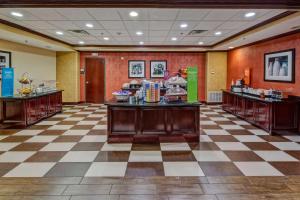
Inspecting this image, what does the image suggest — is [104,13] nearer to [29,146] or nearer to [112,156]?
[112,156]

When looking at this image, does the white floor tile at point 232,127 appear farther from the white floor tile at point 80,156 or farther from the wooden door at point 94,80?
the wooden door at point 94,80

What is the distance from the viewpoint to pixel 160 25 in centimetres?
730

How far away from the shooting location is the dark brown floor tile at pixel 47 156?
15.3 feet

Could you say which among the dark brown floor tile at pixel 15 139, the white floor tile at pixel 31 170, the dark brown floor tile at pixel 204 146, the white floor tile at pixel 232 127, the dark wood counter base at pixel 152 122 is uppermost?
the dark wood counter base at pixel 152 122

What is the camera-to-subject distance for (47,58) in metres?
11.7

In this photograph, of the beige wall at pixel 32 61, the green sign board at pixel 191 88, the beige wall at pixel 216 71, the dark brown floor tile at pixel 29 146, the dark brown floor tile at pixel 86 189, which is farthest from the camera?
the beige wall at pixel 216 71

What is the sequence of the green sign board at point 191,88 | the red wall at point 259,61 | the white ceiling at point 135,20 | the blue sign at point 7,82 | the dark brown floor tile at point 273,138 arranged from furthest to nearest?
the blue sign at point 7,82 → the red wall at point 259,61 → the dark brown floor tile at point 273,138 → the green sign board at point 191,88 → the white ceiling at point 135,20

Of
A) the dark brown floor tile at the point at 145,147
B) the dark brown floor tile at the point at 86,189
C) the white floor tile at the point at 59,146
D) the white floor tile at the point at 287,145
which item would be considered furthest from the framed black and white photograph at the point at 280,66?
the dark brown floor tile at the point at 86,189

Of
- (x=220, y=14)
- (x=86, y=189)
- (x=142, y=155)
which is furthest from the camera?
(x=220, y=14)

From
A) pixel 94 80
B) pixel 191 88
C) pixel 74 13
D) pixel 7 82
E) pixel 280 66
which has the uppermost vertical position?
pixel 74 13

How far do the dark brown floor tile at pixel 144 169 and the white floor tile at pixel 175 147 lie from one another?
38.3 inches

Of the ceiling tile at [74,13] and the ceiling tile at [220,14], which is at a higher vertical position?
the ceiling tile at [220,14]

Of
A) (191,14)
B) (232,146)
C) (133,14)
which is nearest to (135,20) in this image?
(133,14)

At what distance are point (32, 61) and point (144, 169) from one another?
7716 mm
